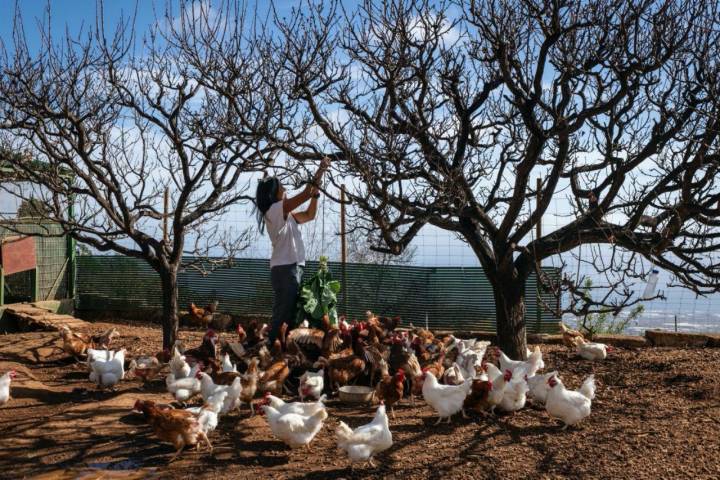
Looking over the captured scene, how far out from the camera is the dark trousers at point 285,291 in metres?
7.09

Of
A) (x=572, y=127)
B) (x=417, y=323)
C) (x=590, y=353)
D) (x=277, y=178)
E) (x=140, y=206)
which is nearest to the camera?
(x=572, y=127)

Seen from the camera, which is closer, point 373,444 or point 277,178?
point 373,444

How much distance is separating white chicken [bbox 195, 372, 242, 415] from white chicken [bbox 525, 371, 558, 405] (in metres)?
2.62

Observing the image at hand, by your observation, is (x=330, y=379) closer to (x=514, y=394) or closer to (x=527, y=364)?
(x=514, y=394)

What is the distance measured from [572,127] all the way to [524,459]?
3030mm

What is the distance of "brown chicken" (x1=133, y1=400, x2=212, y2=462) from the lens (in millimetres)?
4926

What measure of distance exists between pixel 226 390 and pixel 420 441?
176 cm

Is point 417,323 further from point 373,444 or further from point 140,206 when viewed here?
point 373,444

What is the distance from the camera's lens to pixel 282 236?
22.8 feet

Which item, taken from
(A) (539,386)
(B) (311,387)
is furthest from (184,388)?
(A) (539,386)

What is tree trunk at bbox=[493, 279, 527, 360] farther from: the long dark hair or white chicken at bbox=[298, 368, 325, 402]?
the long dark hair

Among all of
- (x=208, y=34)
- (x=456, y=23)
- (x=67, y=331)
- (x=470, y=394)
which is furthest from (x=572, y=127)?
(x=67, y=331)

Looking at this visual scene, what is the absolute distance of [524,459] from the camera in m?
4.61

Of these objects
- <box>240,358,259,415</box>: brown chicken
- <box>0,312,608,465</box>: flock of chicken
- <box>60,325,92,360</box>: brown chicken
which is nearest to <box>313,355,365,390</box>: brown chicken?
<box>0,312,608,465</box>: flock of chicken
